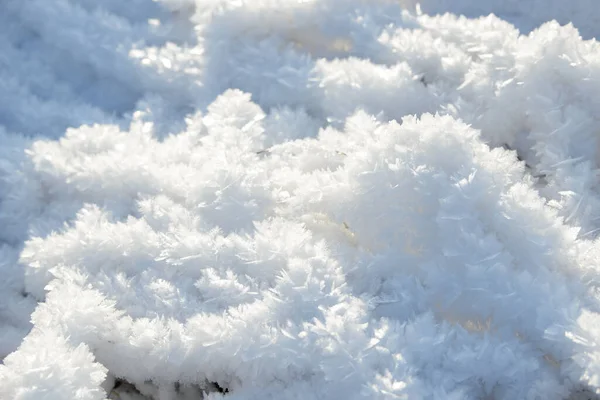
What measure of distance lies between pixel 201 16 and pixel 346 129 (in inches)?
23.0

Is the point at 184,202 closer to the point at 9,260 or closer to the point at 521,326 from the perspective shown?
the point at 9,260

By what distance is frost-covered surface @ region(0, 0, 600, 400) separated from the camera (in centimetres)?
82

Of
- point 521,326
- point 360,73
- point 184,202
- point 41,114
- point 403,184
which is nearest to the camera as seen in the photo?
point 521,326

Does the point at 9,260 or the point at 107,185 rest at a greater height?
the point at 107,185

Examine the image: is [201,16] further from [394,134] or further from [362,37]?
[394,134]

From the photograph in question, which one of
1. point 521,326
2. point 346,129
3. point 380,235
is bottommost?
point 521,326

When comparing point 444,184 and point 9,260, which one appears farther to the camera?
point 9,260

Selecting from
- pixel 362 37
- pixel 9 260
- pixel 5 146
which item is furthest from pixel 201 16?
pixel 9 260

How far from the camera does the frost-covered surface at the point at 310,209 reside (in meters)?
0.82

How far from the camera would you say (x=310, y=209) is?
103 cm

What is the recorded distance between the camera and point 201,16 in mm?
1508

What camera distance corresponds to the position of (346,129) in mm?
1162

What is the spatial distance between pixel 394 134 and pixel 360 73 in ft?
1.21

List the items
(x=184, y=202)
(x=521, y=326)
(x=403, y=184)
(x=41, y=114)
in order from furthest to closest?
1. (x=41, y=114)
2. (x=184, y=202)
3. (x=403, y=184)
4. (x=521, y=326)
